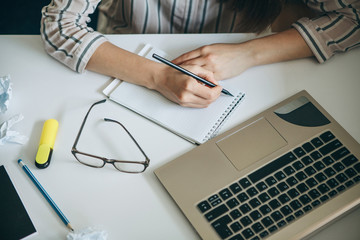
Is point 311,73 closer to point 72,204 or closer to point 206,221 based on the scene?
point 206,221

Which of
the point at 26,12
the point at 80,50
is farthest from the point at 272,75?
the point at 26,12

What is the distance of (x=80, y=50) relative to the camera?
2.57 feet

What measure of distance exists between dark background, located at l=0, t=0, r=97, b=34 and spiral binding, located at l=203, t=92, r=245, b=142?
1105 mm

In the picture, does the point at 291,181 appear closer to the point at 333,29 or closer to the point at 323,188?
the point at 323,188

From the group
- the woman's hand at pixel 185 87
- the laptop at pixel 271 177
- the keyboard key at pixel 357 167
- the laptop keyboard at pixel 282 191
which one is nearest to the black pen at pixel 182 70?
the woman's hand at pixel 185 87

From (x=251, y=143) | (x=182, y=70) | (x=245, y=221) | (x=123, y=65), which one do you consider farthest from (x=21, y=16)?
(x=245, y=221)

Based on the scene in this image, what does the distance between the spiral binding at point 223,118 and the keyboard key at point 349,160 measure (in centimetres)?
25

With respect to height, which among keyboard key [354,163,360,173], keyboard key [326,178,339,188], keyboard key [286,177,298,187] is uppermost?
keyboard key [354,163,360,173]

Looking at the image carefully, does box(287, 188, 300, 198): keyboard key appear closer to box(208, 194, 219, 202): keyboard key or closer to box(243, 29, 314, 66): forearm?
box(208, 194, 219, 202): keyboard key

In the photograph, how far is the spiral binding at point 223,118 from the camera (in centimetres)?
71

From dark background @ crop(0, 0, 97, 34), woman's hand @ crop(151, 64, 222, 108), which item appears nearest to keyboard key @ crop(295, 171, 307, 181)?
woman's hand @ crop(151, 64, 222, 108)

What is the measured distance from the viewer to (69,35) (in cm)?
80

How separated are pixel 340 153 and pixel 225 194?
Answer: 0.82 feet

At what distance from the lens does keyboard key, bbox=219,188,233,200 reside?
2.07 feet
